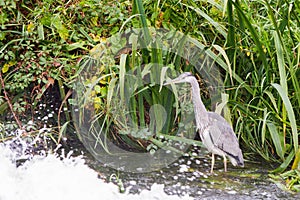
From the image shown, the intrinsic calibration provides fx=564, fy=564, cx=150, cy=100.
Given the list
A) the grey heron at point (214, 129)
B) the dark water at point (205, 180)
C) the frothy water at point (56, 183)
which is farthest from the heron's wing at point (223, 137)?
the frothy water at point (56, 183)

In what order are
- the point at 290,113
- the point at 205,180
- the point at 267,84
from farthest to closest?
the point at 267,84, the point at 205,180, the point at 290,113

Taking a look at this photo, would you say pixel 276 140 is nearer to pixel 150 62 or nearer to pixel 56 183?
pixel 150 62

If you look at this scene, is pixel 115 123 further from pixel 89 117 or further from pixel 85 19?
pixel 85 19

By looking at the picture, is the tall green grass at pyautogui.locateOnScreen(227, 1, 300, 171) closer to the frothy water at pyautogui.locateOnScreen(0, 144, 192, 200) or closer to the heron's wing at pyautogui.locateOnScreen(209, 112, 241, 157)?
the heron's wing at pyautogui.locateOnScreen(209, 112, 241, 157)

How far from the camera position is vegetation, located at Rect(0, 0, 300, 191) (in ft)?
9.21

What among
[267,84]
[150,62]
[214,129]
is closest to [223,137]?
[214,129]

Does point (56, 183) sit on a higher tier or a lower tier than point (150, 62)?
lower

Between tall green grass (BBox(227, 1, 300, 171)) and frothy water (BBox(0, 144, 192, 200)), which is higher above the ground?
tall green grass (BBox(227, 1, 300, 171))

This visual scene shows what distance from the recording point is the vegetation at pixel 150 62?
2.81 meters

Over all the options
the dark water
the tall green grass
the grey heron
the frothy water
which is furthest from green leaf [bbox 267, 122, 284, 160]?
the frothy water

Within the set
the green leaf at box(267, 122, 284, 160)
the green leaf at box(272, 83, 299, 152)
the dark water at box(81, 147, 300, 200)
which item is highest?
the green leaf at box(272, 83, 299, 152)

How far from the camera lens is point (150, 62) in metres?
2.88

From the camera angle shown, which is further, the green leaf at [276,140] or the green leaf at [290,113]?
the green leaf at [276,140]

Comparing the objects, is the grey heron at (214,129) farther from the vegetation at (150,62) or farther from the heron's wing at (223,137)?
the vegetation at (150,62)
